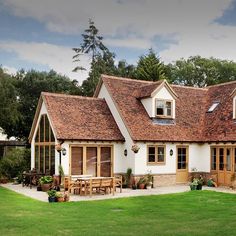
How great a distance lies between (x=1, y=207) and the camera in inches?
663

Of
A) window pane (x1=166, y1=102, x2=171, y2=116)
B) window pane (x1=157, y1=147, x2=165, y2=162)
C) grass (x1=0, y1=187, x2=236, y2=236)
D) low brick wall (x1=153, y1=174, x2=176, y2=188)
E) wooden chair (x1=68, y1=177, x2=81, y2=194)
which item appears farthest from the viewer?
window pane (x1=166, y1=102, x2=171, y2=116)

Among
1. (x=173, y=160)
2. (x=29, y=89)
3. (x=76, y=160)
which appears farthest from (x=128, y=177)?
(x=29, y=89)

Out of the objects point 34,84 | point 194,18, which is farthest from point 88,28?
point 194,18

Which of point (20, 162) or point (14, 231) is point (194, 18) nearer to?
point (14, 231)

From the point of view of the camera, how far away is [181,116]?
97.9ft

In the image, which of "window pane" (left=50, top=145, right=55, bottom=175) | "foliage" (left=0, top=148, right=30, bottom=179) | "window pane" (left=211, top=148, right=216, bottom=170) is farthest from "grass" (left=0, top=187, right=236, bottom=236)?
"foliage" (left=0, top=148, right=30, bottom=179)

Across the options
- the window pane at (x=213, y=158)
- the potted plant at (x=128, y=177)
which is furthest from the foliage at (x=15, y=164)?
the window pane at (x=213, y=158)

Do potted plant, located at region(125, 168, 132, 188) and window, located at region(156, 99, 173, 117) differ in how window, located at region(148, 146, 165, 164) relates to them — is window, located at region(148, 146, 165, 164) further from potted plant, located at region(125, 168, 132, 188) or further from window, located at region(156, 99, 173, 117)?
window, located at region(156, 99, 173, 117)

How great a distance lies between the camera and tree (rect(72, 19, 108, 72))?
56.1 m

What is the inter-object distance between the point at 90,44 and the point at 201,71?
1904cm

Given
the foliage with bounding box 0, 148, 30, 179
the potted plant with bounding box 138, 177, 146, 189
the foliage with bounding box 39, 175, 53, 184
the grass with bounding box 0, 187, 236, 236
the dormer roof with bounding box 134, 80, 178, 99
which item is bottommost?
the grass with bounding box 0, 187, 236, 236

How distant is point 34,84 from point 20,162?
20136 mm

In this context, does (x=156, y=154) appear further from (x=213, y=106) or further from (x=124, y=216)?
(x=124, y=216)

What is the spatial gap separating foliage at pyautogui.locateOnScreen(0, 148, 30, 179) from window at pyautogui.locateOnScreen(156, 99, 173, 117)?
1046 cm
